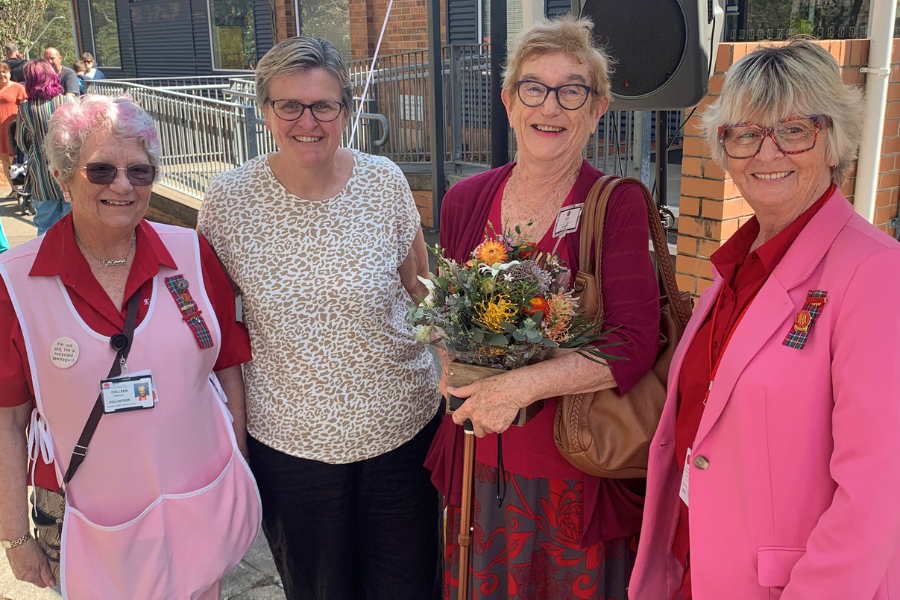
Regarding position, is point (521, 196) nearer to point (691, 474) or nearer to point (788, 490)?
point (691, 474)

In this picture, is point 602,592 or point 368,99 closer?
point 602,592

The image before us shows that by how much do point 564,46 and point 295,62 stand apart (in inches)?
33.1

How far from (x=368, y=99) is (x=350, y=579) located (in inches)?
319

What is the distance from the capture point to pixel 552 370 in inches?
80.2

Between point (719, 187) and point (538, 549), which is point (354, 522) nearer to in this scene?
point (538, 549)

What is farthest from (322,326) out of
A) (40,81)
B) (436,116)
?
(40,81)

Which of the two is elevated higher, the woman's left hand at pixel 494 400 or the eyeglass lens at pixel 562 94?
the eyeglass lens at pixel 562 94

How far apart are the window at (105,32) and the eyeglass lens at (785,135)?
809 inches

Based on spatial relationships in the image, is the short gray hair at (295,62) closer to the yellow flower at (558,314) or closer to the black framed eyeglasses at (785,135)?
the yellow flower at (558,314)

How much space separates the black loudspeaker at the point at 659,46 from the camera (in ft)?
9.87

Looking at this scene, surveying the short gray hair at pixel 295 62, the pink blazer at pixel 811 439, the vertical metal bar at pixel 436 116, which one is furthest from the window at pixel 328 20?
the pink blazer at pixel 811 439

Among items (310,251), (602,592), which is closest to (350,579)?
(602,592)

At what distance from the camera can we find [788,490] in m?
1.71

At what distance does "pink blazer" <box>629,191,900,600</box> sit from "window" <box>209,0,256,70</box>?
14732 millimetres
